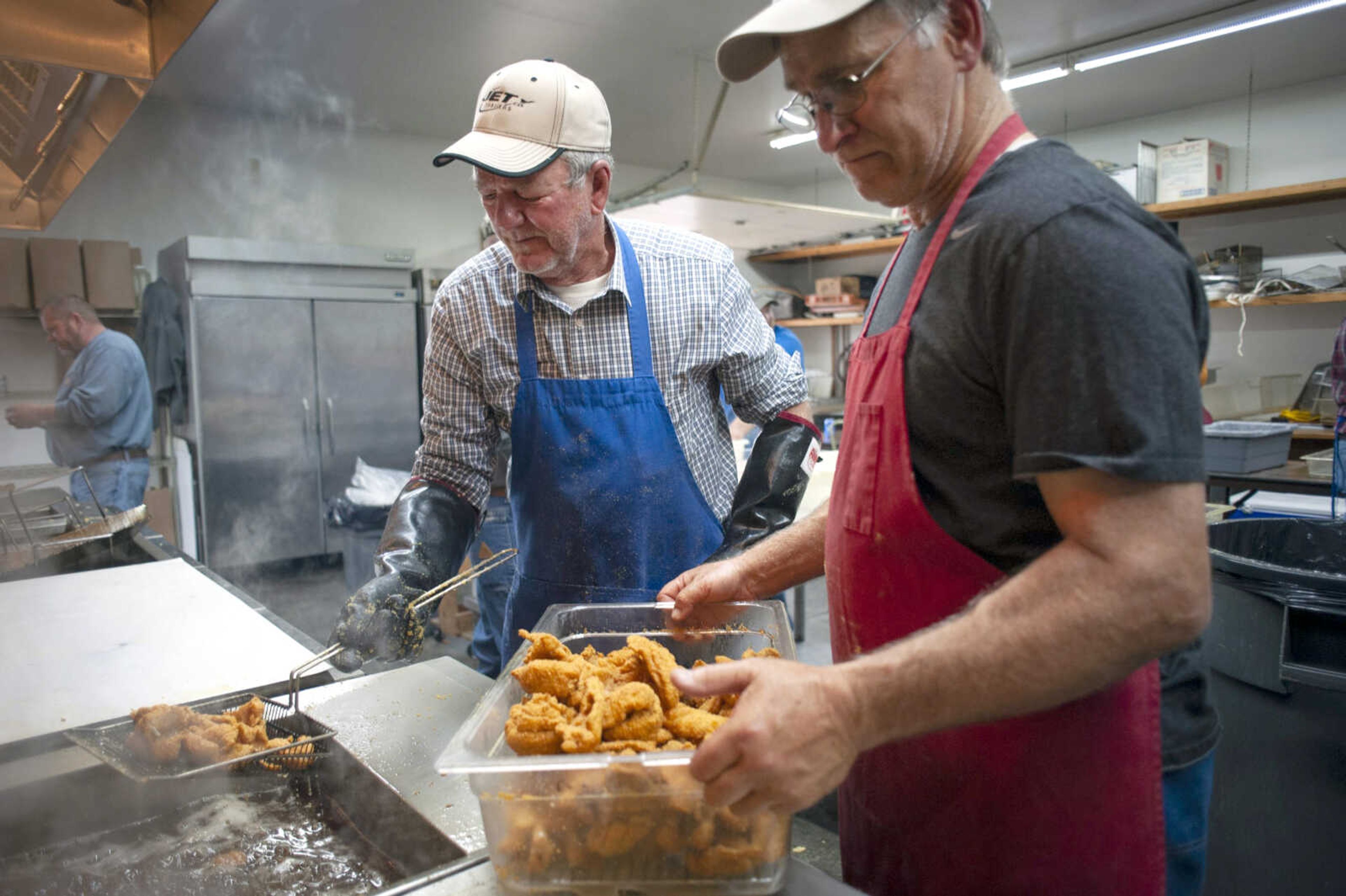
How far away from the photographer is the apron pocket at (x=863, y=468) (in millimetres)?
965

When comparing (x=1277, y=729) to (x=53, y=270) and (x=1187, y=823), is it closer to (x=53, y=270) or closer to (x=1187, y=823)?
(x=1187, y=823)

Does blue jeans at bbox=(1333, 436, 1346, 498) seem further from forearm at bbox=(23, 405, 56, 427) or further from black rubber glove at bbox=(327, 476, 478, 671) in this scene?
forearm at bbox=(23, 405, 56, 427)

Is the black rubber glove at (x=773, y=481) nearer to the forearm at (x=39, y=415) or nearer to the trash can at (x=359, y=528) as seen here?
the forearm at (x=39, y=415)

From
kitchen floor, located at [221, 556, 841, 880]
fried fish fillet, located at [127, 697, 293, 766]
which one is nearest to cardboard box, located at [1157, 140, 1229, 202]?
kitchen floor, located at [221, 556, 841, 880]

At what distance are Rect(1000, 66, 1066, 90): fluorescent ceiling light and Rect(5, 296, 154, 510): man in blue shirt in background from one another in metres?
4.97

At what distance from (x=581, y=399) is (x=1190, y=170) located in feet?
18.5

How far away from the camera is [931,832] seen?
0.95 m

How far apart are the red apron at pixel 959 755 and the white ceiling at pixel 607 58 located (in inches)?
164

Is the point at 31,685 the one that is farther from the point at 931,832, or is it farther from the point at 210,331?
the point at 210,331

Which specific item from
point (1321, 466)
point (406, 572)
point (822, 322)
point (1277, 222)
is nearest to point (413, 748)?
point (406, 572)

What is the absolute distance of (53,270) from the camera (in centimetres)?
212

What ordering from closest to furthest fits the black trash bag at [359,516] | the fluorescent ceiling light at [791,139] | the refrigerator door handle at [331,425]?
the black trash bag at [359,516] → the refrigerator door handle at [331,425] → the fluorescent ceiling light at [791,139]

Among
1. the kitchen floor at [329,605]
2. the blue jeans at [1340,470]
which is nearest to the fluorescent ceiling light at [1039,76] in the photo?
the blue jeans at [1340,470]

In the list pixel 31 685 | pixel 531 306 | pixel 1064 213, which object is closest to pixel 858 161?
pixel 1064 213
